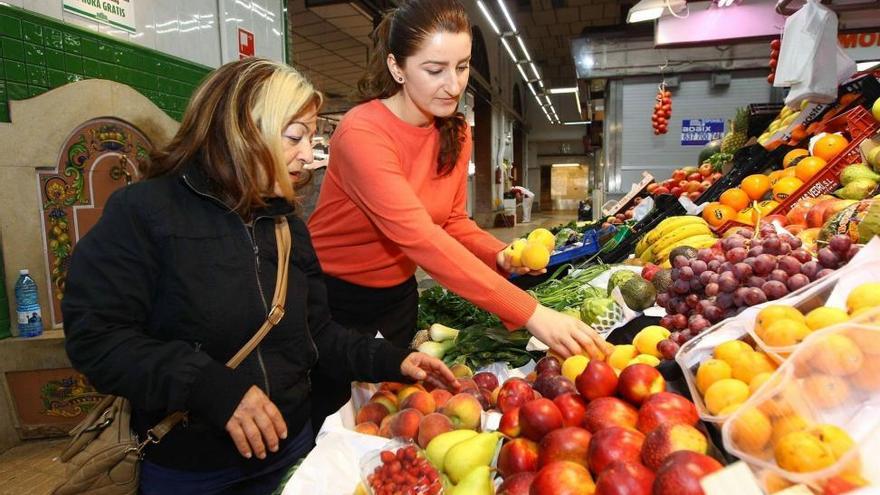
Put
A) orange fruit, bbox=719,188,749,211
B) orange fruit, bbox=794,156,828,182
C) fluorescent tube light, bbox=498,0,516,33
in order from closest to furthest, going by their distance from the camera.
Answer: orange fruit, bbox=794,156,828,182 < orange fruit, bbox=719,188,749,211 < fluorescent tube light, bbox=498,0,516,33

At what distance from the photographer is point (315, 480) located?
3.96 feet

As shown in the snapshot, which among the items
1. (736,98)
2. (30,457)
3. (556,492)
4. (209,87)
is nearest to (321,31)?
(736,98)

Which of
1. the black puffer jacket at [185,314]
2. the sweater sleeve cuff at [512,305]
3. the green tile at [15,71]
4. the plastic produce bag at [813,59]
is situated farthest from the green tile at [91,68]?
the plastic produce bag at [813,59]

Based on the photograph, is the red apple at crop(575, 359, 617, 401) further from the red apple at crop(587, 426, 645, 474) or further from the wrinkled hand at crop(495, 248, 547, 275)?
the wrinkled hand at crop(495, 248, 547, 275)

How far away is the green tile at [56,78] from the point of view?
3619 millimetres

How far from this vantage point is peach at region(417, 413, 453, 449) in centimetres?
133

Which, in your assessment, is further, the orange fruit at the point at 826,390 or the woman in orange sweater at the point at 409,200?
the woman in orange sweater at the point at 409,200

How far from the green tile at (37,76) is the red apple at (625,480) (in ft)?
13.5

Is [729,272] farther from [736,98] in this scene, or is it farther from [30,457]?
[736,98]

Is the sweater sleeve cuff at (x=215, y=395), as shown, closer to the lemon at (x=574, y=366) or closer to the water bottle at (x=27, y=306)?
the lemon at (x=574, y=366)

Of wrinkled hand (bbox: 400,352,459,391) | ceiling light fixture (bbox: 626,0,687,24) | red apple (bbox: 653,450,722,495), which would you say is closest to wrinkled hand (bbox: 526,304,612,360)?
wrinkled hand (bbox: 400,352,459,391)

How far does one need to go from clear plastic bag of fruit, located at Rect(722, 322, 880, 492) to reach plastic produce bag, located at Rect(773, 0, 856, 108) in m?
3.37

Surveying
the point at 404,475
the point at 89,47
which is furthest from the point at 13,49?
the point at 404,475

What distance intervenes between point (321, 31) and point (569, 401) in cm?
1201
